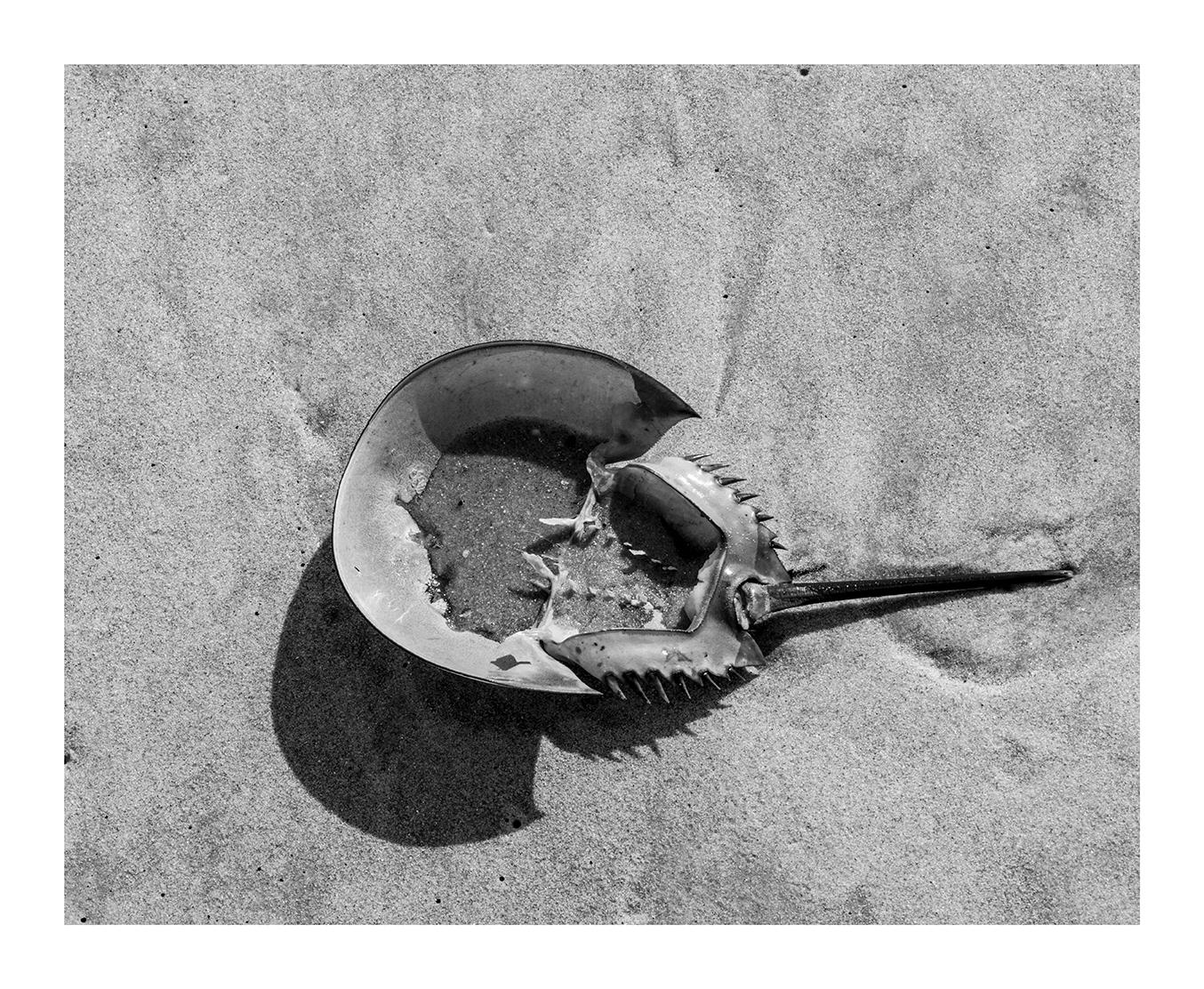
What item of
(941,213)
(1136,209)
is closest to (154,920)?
(941,213)

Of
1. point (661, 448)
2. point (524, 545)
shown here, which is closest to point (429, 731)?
point (524, 545)

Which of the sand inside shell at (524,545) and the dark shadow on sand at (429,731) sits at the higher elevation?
the sand inside shell at (524,545)

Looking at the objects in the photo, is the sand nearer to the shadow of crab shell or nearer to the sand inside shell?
the shadow of crab shell

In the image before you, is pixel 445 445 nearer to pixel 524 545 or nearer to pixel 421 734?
pixel 524 545

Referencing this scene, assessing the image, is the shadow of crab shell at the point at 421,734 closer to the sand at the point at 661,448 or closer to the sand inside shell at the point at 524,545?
the sand at the point at 661,448

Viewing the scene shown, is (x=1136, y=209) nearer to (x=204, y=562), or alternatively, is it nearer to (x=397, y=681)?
(x=397, y=681)

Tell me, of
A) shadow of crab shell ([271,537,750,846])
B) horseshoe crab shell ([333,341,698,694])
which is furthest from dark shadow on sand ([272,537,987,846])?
horseshoe crab shell ([333,341,698,694])

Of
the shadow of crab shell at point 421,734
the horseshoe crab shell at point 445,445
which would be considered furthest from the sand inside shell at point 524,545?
the shadow of crab shell at point 421,734
